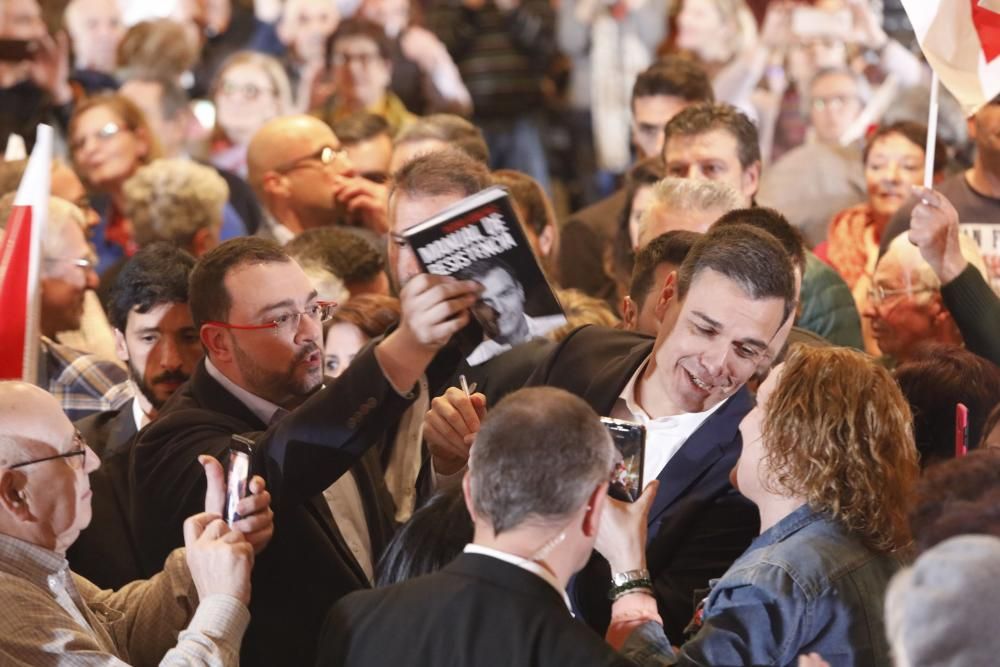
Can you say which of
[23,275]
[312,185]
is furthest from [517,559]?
[312,185]

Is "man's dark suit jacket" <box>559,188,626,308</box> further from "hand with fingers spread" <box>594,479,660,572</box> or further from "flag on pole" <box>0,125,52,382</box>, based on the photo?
"hand with fingers spread" <box>594,479,660,572</box>

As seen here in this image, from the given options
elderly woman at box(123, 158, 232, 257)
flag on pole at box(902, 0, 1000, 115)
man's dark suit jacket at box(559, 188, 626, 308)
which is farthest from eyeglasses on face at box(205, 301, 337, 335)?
man's dark suit jacket at box(559, 188, 626, 308)

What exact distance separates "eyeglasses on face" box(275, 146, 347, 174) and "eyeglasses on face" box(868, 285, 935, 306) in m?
2.68

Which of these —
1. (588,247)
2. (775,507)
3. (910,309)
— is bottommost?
(588,247)

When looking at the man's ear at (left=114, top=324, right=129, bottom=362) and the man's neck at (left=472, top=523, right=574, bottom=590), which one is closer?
the man's neck at (left=472, top=523, right=574, bottom=590)

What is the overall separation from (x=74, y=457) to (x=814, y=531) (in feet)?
5.42

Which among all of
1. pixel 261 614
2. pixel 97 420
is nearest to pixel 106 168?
pixel 97 420

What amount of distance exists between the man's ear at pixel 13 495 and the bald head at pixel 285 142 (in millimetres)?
3887

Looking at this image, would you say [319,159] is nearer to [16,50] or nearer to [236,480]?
[16,50]

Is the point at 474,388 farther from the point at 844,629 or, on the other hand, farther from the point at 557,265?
the point at 557,265

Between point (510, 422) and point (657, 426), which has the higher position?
point (510, 422)

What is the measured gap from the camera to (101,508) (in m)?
4.67

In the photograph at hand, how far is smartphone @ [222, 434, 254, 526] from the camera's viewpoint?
3.67 m

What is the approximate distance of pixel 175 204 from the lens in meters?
6.93
